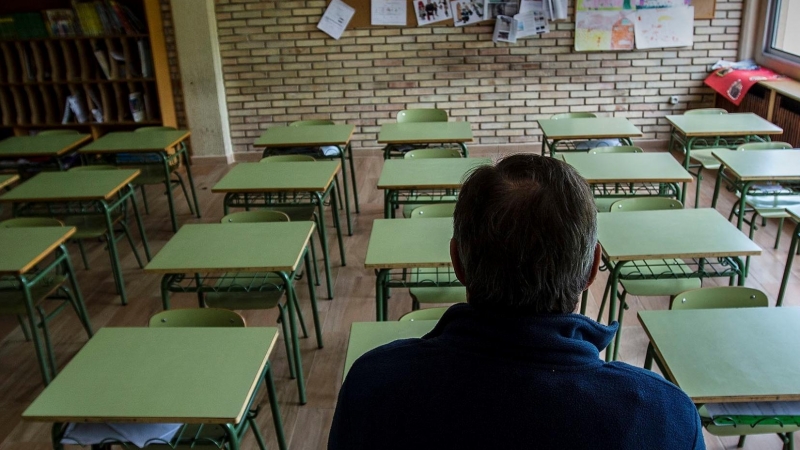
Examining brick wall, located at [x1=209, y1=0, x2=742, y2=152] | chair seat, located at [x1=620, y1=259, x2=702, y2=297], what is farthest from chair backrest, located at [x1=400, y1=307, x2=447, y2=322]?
brick wall, located at [x1=209, y1=0, x2=742, y2=152]

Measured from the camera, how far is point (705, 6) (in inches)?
261

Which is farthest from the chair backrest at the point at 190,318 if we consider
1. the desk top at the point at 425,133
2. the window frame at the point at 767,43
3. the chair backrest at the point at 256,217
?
the window frame at the point at 767,43

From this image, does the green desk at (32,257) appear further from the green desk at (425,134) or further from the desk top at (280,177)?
the green desk at (425,134)

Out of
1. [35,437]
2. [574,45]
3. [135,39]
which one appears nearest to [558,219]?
[35,437]

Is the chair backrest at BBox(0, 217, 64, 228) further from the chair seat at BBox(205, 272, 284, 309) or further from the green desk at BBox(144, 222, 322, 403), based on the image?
the chair seat at BBox(205, 272, 284, 309)

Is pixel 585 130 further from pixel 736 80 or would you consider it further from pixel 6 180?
pixel 6 180

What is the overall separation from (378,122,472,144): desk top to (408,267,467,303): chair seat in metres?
1.78

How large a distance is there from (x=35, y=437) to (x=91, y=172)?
193 centimetres

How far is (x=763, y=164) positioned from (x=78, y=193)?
13.5 feet

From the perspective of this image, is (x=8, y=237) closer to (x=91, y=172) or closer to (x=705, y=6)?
(x=91, y=172)

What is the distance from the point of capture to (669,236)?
3.12 metres

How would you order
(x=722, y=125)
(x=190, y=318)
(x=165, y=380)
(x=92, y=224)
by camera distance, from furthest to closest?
(x=722, y=125)
(x=92, y=224)
(x=190, y=318)
(x=165, y=380)

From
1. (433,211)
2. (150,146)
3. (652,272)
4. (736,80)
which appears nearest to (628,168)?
(652,272)

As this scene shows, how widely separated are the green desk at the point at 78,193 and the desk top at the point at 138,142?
56cm
